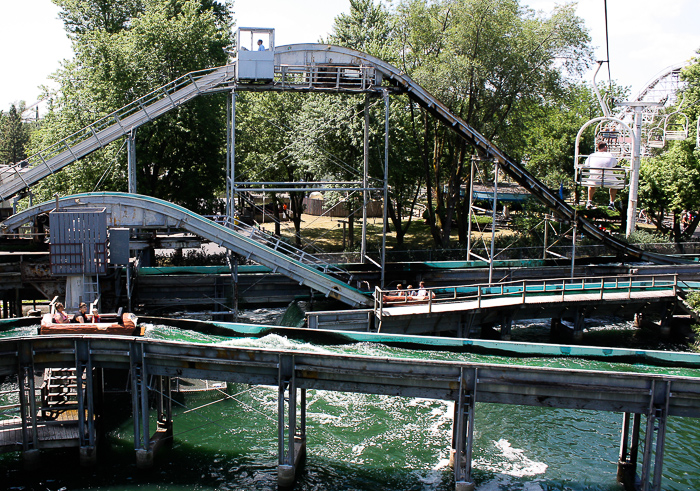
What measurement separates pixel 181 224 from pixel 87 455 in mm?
11233

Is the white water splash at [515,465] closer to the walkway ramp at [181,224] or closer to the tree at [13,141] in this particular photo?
the walkway ramp at [181,224]

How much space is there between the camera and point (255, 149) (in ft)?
157

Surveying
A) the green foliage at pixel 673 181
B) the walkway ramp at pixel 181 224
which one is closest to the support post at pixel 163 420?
the walkway ramp at pixel 181 224

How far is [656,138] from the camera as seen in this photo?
4491cm

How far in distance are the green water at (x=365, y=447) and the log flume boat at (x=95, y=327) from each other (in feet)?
7.67

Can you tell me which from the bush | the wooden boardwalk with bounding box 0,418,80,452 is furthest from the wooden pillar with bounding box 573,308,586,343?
the wooden boardwalk with bounding box 0,418,80,452

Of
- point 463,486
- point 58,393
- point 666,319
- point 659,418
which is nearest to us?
point 659,418

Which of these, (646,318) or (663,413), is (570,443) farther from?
(646,318)

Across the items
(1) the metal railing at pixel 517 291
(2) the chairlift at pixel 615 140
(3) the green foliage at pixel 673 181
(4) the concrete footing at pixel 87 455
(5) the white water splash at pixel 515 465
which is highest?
(2) the chairlift at pixel 615 140

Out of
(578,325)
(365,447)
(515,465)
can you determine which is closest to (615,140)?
(578,325)

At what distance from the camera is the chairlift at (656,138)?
43625mm

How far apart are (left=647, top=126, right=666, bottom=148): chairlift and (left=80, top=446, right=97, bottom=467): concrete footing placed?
40.3m

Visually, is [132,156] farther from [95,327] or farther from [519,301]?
[519,301]

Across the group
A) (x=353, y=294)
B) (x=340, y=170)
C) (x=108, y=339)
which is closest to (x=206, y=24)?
(x=340, y=170)
